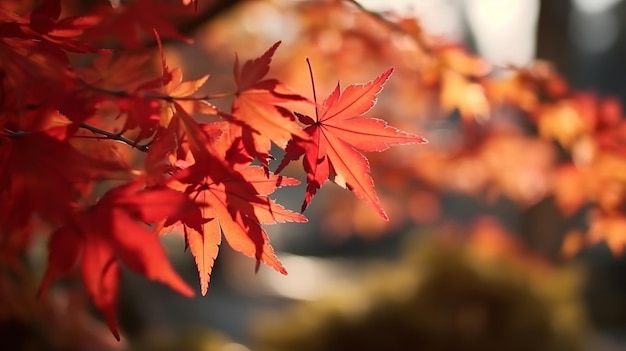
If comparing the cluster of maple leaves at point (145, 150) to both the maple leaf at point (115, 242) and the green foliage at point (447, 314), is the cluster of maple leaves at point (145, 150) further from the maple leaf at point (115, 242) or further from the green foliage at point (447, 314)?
the green foliage at point (447, 314)

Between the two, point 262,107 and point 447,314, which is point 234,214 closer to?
point 262,107

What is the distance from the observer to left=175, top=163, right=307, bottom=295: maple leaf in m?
0.75

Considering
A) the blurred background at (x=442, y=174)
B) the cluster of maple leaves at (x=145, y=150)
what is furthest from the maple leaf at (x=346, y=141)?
the blurred background at (x=442, y=174)

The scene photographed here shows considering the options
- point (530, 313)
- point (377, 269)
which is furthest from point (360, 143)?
point (377, 269)

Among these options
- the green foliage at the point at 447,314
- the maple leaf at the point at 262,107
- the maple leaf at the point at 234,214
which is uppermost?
the maple leaf at the point at 262,107

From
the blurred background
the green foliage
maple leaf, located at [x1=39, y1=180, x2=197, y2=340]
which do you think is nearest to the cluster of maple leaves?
maple leaf, located at [x1=39, y1=180, x2=197, y2=340]

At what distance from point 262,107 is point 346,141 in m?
0.13

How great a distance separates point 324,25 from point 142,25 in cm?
120

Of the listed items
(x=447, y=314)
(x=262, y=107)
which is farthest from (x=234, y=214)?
(x=447, y=314)

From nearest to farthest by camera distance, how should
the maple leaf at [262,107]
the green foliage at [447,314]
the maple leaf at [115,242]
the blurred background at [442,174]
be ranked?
the maple leaf at [115,242]
the maple leaf at [262,107]
the blurred background at [442,174]
the green foliage at [447,314]

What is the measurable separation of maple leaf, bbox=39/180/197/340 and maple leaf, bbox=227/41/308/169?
18 centimetres

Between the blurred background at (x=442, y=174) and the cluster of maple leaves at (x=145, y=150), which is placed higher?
the cluster of maple leaves at (x=145, y=150)

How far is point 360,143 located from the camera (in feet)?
2.69

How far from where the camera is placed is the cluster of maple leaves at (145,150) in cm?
58
